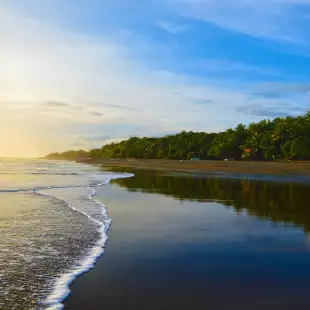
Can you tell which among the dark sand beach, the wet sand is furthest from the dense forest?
the dark sand beach

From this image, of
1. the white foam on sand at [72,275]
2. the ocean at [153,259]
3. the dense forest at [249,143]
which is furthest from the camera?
the dense forest at [249,143]

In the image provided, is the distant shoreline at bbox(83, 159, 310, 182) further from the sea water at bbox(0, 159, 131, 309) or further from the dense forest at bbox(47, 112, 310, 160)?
the sea water at bbox(0, 159, 131, 309)

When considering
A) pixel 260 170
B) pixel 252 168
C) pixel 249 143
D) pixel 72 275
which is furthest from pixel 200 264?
pixel 249 143

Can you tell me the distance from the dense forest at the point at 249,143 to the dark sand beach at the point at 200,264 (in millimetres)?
69710

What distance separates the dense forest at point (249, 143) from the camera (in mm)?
81938

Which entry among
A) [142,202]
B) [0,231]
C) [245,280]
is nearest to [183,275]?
[245,280]

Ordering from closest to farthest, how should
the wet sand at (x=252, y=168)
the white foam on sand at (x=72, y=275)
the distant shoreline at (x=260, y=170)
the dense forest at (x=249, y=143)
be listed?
1. the white foam on sand at (x=72, y=275)
2. the distant shoreline at (x=260, y=170)
3. the wet sand at (x=252, y=168)
4. the dense forest at (x=249, y=143)

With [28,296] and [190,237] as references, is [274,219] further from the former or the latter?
[28,296]

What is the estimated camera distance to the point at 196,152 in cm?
13412

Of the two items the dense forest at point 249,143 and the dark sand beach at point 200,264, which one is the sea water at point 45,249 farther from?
the dense forest at point 249,143

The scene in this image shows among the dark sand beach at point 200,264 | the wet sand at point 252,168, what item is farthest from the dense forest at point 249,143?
the dark sand beach at point 200,264

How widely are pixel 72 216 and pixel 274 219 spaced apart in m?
7.57

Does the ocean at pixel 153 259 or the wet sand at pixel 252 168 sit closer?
the ocean at pixel 153 259

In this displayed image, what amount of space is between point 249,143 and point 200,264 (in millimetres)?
95390
